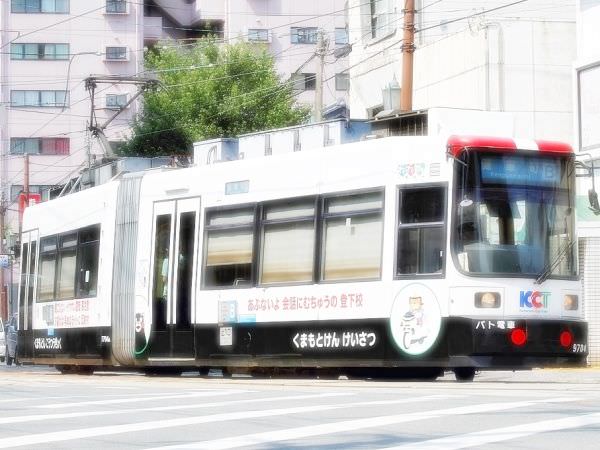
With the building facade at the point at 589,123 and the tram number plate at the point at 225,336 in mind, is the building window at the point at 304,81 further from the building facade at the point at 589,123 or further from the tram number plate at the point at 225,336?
the tram number plate at the point at 225,336

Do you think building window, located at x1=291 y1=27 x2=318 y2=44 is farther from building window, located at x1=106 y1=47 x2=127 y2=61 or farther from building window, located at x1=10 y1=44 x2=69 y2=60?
building window, located at x1=10 y1=44 x2=69 y2=60

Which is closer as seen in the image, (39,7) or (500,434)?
(500,434)

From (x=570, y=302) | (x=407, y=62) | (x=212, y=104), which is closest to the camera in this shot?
(x=570, y=302)

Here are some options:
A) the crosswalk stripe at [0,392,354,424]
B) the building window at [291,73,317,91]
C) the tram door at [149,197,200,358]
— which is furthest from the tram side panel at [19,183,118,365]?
the building window at [291,73,317,91]

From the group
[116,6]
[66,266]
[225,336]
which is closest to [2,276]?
[116,6]

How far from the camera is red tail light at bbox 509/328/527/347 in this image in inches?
756

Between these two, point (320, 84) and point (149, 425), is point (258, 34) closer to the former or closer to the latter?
point (320, 84)

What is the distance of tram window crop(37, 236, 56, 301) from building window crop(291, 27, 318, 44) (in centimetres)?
5738

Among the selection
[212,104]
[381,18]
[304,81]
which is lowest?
[381,18]

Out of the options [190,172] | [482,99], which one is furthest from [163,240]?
[482,99]

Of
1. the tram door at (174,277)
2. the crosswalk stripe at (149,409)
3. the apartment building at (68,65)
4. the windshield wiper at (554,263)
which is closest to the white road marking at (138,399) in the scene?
the crosswalk stripe at (149,409)

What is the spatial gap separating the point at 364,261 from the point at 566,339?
8.96ft

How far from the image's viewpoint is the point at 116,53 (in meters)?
81.2

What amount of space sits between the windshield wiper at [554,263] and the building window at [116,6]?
6369cm
